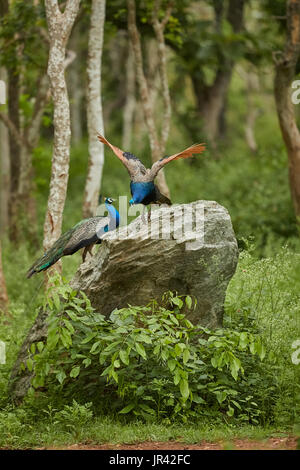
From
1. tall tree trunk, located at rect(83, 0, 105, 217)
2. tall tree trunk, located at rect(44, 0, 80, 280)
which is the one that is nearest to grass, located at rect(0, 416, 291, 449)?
tall tree trunk, located at rect(44, 0, 80, 280)

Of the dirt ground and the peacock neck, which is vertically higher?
the peacock neck

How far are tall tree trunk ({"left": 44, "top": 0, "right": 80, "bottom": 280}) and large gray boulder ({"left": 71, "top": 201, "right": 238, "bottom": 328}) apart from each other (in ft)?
8.11

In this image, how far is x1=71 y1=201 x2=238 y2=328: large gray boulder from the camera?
7488mm

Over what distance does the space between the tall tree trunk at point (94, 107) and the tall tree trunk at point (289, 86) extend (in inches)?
143

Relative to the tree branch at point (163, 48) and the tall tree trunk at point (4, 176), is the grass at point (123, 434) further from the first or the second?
the tall tree trunk at point (4, 176)

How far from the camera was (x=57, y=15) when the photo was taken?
10.3 meters

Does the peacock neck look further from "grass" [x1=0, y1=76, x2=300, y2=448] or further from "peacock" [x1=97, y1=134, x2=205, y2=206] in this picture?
"grass" [x1=0, y1=76, x2=300, y2=448]

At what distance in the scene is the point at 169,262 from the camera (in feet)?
24.8

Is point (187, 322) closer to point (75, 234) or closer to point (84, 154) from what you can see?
point (75, 234)

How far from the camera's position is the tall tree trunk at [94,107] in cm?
1229

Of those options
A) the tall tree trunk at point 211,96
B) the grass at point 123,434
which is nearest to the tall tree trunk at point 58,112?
the grass at point 123,434

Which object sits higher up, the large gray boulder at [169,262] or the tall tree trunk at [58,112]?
the tall tree trunk at [58,112]

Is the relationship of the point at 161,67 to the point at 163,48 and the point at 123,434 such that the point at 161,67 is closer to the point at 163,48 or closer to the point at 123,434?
the point at 163,48

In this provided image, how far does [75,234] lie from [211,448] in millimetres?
2983
